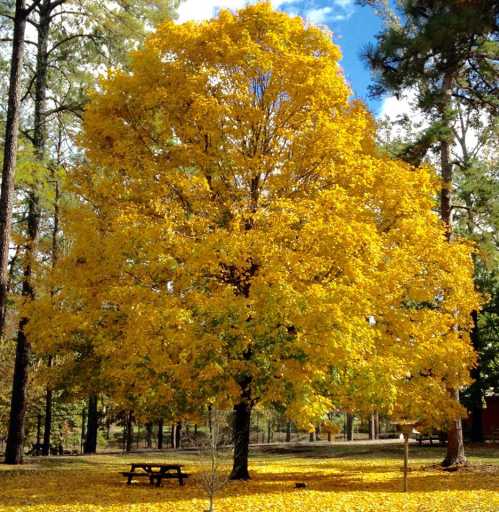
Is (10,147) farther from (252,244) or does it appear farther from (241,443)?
(241,443)

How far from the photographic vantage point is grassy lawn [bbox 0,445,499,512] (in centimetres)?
1016

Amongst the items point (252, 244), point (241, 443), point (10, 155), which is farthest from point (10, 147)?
point (241, 443)

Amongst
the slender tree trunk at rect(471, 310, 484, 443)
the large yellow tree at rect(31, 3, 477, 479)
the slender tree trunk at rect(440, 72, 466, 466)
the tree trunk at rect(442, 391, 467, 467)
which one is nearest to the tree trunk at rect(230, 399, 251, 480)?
the large yellow tree at rect(31, 3, 477, 479)

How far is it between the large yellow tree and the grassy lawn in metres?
1.53

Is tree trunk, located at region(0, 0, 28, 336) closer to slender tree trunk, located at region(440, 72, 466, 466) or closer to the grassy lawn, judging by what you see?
the grassy lawn

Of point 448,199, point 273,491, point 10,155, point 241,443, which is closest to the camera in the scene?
point 273,491

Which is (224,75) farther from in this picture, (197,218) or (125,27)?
(125,27)

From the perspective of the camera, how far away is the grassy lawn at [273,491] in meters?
10.2

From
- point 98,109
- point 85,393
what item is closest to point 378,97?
point 98,109

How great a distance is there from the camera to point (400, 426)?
41.1 ft

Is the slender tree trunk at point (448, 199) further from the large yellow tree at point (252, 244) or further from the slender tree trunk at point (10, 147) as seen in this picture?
the slender tree trunk at point (10, 147)

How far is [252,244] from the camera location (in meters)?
11.5

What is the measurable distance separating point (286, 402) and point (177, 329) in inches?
94.0

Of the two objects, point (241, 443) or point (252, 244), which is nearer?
point (252, 244)
